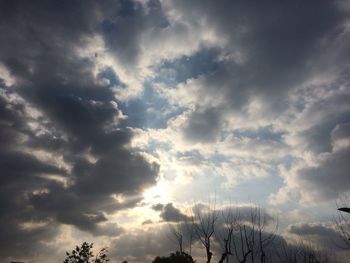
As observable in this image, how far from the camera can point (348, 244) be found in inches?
961

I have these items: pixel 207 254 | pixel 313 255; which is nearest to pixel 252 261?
pixel 207 254

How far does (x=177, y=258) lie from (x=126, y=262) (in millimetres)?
9132

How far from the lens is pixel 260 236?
3322 cm

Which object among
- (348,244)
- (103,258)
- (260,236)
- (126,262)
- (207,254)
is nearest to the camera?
(348,244)

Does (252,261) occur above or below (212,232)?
below

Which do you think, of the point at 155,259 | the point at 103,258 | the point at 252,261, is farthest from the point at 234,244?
the point at 155,259

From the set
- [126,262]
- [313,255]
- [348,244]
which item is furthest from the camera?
[126,262]

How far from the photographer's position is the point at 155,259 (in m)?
61.7

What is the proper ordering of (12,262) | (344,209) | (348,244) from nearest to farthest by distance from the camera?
(344,209) < (348,244) < (12,262)

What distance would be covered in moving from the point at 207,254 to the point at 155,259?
34.2 meters

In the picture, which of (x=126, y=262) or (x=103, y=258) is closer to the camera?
(x=103, y=258)

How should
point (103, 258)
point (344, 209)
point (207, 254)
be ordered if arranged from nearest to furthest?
point (344, 209)
point (207, 254)
point (103, 258)

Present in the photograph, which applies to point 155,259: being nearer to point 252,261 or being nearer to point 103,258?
point 103,258

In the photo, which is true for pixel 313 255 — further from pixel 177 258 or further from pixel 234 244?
pixel 177 258
